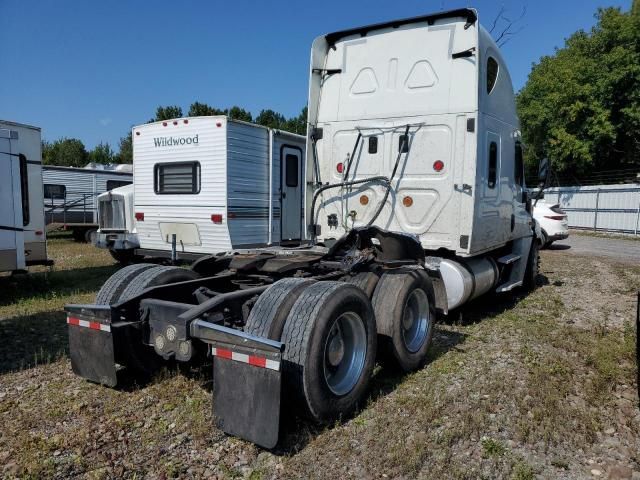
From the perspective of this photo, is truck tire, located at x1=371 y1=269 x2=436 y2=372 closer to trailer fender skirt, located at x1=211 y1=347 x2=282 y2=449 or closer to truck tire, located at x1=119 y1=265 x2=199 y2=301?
trailer fender skirt, located at x1=211 y1=347 x2=282 y2=449

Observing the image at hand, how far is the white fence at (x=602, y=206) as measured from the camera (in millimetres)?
21375

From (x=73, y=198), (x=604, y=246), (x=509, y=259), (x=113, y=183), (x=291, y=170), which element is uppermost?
(x=113, y=183)

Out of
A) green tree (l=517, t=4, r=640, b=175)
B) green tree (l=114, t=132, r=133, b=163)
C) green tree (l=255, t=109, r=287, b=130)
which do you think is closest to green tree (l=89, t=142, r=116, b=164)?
green tree (l=114, t=132, r=133, b=163)

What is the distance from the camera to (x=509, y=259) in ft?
25.5

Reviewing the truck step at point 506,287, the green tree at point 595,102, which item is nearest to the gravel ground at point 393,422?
the truck step at point 506,287

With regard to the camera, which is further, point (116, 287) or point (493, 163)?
point (493, 163)

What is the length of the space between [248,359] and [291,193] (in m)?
7.98

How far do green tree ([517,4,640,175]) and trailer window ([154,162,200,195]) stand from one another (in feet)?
79.8

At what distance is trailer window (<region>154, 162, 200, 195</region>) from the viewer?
9406 mm

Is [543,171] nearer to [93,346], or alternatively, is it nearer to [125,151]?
[93,346]

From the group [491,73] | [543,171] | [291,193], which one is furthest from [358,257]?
[291,193]

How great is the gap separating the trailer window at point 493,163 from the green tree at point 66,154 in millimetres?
51363

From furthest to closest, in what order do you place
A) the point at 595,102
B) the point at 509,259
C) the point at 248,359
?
the point at 595,102 → the point at 509,259 → the point at 248,359

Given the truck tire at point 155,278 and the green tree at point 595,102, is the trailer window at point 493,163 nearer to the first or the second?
the truck tire at point 155,278
